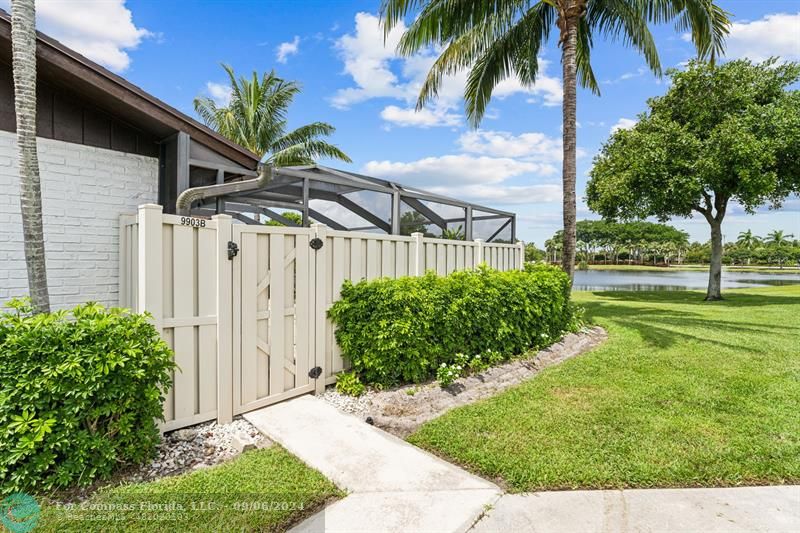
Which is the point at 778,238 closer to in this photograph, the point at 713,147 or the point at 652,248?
the point at 652,248

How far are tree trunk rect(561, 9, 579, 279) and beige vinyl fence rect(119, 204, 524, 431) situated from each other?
4.93 metres

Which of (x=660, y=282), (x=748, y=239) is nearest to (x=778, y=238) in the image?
(x=748, y=239)

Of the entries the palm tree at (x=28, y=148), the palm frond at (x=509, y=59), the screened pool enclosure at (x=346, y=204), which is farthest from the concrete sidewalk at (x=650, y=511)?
the palm frond at (x=509, y=59)

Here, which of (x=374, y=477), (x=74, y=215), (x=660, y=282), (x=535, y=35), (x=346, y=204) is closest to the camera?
(x=374, y=477)

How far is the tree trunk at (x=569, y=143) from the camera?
7.68m

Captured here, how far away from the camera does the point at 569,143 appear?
7.81 metres

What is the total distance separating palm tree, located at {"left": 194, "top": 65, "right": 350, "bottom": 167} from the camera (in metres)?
16.5

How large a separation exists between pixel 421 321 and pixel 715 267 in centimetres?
1485

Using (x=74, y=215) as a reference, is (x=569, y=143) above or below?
above

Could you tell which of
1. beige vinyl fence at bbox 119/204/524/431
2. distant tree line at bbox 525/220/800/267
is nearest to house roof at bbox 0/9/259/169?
beige vinyl fence at bbox 119/204/524/431

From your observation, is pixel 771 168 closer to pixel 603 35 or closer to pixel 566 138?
pixel 603 35

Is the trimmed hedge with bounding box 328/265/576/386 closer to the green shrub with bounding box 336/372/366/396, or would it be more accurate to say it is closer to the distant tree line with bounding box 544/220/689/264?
the green shrub with bounding box 336/372/366/396

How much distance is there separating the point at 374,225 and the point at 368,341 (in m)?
2.35

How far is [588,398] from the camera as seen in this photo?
13.1 ft
